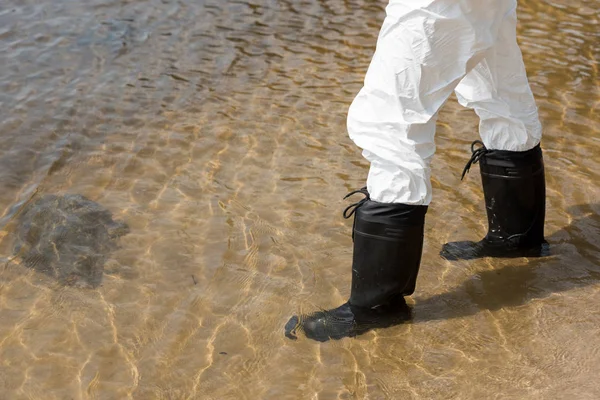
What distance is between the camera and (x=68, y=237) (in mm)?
3820

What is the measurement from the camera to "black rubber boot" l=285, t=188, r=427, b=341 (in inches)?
111

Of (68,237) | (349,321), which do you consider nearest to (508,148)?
(349,321)

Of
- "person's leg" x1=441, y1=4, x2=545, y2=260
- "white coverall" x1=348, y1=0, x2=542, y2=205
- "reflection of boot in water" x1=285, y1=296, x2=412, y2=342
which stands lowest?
"reflection of boot in water" x1=285, y1=296, x2=412, y2=342

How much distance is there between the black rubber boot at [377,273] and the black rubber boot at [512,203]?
590 mm

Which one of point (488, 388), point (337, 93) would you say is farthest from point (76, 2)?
point (488, 388)

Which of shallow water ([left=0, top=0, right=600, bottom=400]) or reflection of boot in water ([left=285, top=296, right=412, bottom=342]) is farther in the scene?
reflection of boot in water ([left=285, top=296, right=412, bottom=342])

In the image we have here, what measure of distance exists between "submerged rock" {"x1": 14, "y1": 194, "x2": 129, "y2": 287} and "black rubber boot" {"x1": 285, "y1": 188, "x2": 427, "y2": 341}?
3.47ft

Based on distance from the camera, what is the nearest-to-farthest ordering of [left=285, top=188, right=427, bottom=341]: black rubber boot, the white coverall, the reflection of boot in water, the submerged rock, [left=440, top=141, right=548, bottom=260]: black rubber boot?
1. the white coverall
2. [left=285, top=188, right=427, bottom=341]: black rubber boot
3. the reflection of boot in water
4. [left=440, top=141, right=548, bottom=260]: black rubber boot
5. the submerged rock

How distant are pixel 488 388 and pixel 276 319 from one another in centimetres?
89

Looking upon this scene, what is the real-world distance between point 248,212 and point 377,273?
4.00 feet

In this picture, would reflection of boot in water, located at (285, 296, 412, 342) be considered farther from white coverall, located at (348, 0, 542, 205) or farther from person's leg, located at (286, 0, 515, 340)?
white coverall, located at (348, 0, 542, 205)

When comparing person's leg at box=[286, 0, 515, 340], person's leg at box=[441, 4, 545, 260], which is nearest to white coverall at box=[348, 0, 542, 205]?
person's leg at box=[286, 0, 515, 340]

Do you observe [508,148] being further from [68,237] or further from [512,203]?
[68,237]

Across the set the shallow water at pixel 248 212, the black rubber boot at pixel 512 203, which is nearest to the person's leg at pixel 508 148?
the black rubber boot at pixel 512 203
